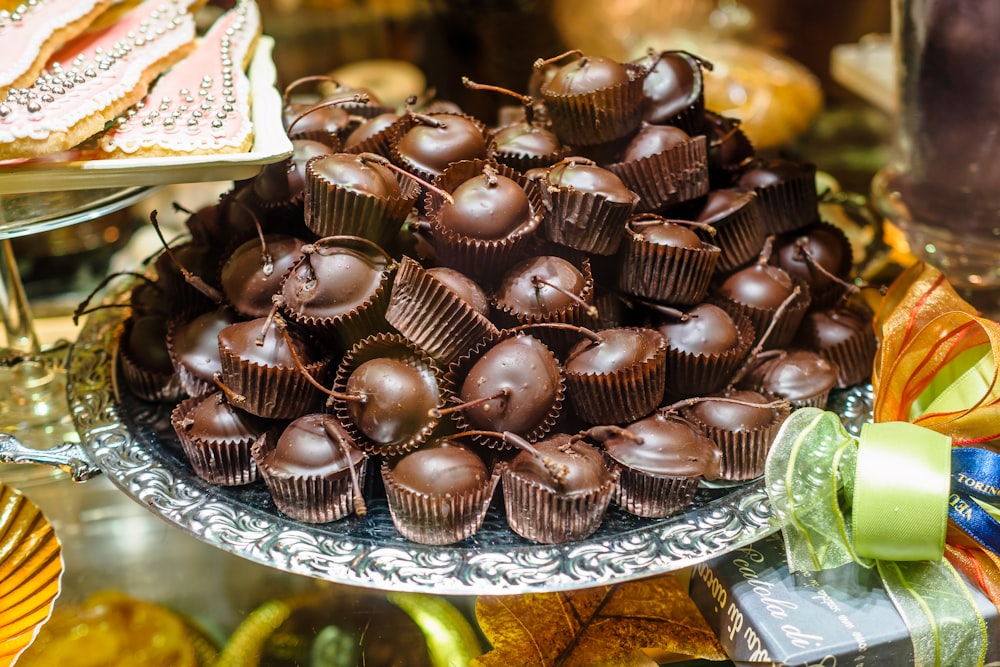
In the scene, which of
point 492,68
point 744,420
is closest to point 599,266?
point 744,420

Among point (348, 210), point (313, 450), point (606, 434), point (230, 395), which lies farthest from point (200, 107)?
point (606, 434)

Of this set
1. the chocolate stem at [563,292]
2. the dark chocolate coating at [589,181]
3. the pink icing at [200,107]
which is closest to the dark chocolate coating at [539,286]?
the chocolate stem at [563,292]

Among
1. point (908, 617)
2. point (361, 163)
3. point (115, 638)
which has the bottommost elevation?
point (115, 638)

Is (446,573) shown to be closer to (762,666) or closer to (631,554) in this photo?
(631,554)

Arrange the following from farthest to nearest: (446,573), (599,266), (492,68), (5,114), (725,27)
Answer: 1. (725,27)
2. (492,68)
3. (599,266)
4. (5,114)
5. (446,573)

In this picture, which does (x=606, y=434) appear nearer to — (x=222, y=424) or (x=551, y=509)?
(x=551, y=509)

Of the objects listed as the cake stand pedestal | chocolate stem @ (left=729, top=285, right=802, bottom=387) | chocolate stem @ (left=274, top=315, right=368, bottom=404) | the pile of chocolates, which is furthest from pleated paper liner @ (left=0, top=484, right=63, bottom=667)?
chocolate stem @ (left=729, top=285, right=802, bottom=387)

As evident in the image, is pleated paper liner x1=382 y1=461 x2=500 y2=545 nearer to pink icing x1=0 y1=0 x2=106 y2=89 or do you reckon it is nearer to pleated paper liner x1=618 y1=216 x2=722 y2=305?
pleated paper liner x1=618 y1=216 x2=722 y2=305
